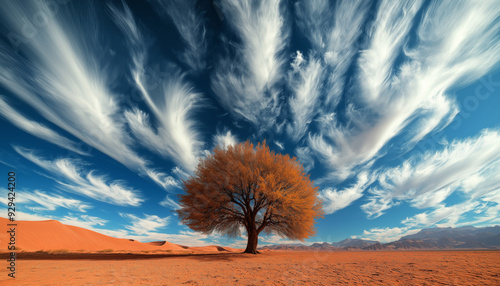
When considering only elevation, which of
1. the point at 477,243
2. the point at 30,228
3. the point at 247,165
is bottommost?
the point at 477,243

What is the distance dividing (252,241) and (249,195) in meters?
4.31

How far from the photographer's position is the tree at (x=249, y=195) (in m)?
15.8

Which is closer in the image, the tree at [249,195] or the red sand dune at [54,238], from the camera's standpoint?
the tree at [249,195]

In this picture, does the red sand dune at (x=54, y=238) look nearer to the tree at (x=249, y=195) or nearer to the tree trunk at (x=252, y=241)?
the tree at (x=249, y=195)

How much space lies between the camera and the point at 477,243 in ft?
128

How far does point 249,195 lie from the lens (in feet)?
55.0

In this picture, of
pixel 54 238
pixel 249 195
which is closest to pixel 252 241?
pixel 249 195

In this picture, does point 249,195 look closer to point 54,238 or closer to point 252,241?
point 252,241

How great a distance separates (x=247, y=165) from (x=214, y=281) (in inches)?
433

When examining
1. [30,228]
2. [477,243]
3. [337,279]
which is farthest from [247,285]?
[477,243]

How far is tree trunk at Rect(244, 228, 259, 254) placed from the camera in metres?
16.6

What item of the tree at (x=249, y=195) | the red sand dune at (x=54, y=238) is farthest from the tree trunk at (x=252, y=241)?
the red sand dune at (x=54, y=238)

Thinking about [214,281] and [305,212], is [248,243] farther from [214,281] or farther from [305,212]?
[214,281]

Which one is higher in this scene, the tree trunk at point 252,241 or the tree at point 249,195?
the tree at point 249,195
